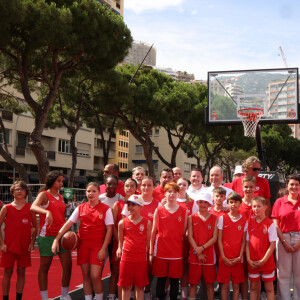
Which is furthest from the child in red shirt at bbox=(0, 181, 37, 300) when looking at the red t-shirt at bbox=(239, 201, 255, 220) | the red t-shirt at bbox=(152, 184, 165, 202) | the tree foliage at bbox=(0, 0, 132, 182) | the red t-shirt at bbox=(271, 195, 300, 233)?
the tree foliage at bbox=(0, 0, 132, 182)

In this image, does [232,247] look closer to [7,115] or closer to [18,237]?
[18,237]

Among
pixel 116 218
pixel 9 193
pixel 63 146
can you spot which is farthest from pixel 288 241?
pixel 63 146

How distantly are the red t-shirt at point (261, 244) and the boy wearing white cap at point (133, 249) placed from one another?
4.73 ft

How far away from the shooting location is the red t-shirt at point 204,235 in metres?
6.76

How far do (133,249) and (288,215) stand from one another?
2.27 metres

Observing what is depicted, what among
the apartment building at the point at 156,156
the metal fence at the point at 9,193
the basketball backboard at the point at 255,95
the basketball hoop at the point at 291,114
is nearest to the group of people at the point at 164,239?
the metal fence at the point at 9,193

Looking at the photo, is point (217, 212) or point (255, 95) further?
point (255, 95)

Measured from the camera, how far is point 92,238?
6.76 m

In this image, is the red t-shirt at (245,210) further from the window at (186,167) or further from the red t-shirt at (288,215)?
the window at (186,167)

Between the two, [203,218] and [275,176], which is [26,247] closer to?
[203,218]

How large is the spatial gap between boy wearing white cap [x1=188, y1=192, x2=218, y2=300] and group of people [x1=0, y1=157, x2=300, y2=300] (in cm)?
1

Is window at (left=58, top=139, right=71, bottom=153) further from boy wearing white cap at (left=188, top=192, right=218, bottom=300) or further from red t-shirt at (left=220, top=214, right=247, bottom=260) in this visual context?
red t-shirt at (left=220, top=214, right=247, bottom=260)

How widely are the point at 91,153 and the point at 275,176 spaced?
39.6 metres

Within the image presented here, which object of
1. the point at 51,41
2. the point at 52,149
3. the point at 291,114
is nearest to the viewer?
the point at 51,41
